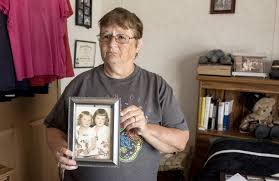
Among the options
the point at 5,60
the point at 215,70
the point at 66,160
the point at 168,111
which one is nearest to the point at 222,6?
the point at 215,70

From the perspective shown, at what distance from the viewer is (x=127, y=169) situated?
105 cm

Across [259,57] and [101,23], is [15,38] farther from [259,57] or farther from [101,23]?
[259,57]

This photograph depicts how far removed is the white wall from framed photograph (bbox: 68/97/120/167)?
5.01 ft

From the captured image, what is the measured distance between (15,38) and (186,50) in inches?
63.0

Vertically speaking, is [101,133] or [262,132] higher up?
[101,133]

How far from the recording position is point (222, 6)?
8.22 feet

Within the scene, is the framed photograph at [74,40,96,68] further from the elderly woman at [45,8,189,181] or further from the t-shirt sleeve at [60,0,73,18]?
the elderly woman at [45,8,189,181]

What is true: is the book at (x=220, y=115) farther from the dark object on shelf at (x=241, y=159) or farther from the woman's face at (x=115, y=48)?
the woman's face at (x=115, y=48)

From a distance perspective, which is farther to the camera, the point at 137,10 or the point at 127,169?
the point at 137,10

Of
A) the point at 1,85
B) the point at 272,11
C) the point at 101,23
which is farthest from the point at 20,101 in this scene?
the point at 272,11

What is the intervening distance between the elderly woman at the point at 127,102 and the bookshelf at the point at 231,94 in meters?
1.26

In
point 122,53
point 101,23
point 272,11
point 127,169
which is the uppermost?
point 272,11

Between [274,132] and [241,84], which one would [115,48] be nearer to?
[241,84]

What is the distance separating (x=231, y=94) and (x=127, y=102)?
170 cm
